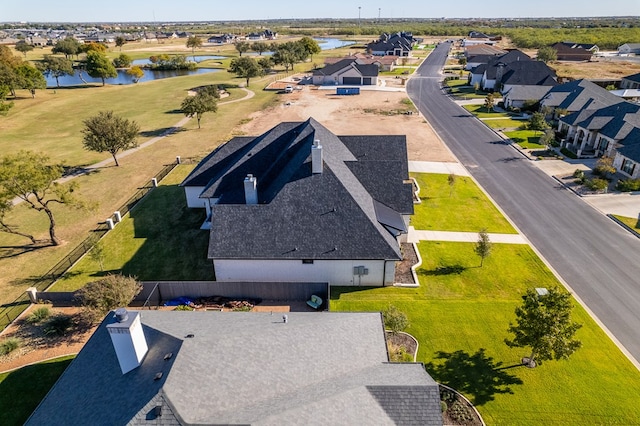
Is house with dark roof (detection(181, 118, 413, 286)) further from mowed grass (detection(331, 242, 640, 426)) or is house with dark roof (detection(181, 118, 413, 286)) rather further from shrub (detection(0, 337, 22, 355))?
shrub (detection(0, 337, 22, 355))

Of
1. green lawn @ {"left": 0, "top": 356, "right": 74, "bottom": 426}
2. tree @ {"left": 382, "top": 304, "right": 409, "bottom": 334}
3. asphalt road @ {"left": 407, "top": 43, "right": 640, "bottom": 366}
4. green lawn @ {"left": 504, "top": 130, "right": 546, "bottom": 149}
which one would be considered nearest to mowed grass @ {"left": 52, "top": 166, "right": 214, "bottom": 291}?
green lawn @ {"left": 0, "top": 356, "right": 74, "bottom": 426}

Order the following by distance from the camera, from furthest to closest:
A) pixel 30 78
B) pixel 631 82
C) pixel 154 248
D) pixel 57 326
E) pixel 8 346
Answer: pixel 30 78 < pixel 631 82 < pixel 154 248 < pixel 57 326 < pixel 8 346

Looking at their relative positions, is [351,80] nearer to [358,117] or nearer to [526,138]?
[358,117]

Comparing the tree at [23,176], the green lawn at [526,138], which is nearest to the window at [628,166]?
the green lawn at [526,138]

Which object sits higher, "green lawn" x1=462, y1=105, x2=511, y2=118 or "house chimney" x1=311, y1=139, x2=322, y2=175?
"house chimney" x1=311, y1=139, x2=322, y2=175

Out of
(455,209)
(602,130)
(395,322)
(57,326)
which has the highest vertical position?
(602,130)

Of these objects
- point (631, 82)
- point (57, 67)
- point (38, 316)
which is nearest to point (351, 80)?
point (631, 82)
